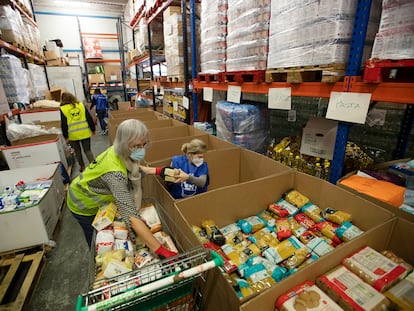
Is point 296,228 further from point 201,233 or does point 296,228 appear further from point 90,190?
point 90,190

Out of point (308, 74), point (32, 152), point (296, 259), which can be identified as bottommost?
point (296, 259)

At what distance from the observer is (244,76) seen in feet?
9.00

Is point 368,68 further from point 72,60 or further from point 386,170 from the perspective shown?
point 72,60

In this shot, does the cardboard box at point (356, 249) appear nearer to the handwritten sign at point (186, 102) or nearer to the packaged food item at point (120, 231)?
the packaged food item at point (120, 231)

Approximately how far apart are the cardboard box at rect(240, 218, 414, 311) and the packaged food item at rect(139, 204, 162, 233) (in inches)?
35.7

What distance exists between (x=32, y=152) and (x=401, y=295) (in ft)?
15.9

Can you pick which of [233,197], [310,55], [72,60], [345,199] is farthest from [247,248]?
[72,60]

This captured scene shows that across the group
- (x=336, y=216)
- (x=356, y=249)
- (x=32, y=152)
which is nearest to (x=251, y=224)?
(x=336, y=216)

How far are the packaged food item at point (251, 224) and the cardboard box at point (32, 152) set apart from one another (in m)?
3.66

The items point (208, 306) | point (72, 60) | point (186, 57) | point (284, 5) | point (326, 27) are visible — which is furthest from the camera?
point (72, 60)

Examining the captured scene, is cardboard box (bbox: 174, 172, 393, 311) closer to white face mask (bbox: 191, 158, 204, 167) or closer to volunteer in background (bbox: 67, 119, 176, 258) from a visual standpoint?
volunteer in background (bbox: 67, 119, 176, 258)

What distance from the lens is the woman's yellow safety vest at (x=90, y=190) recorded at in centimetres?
159

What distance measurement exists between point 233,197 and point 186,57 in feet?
9.87

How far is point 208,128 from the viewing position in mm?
4008
